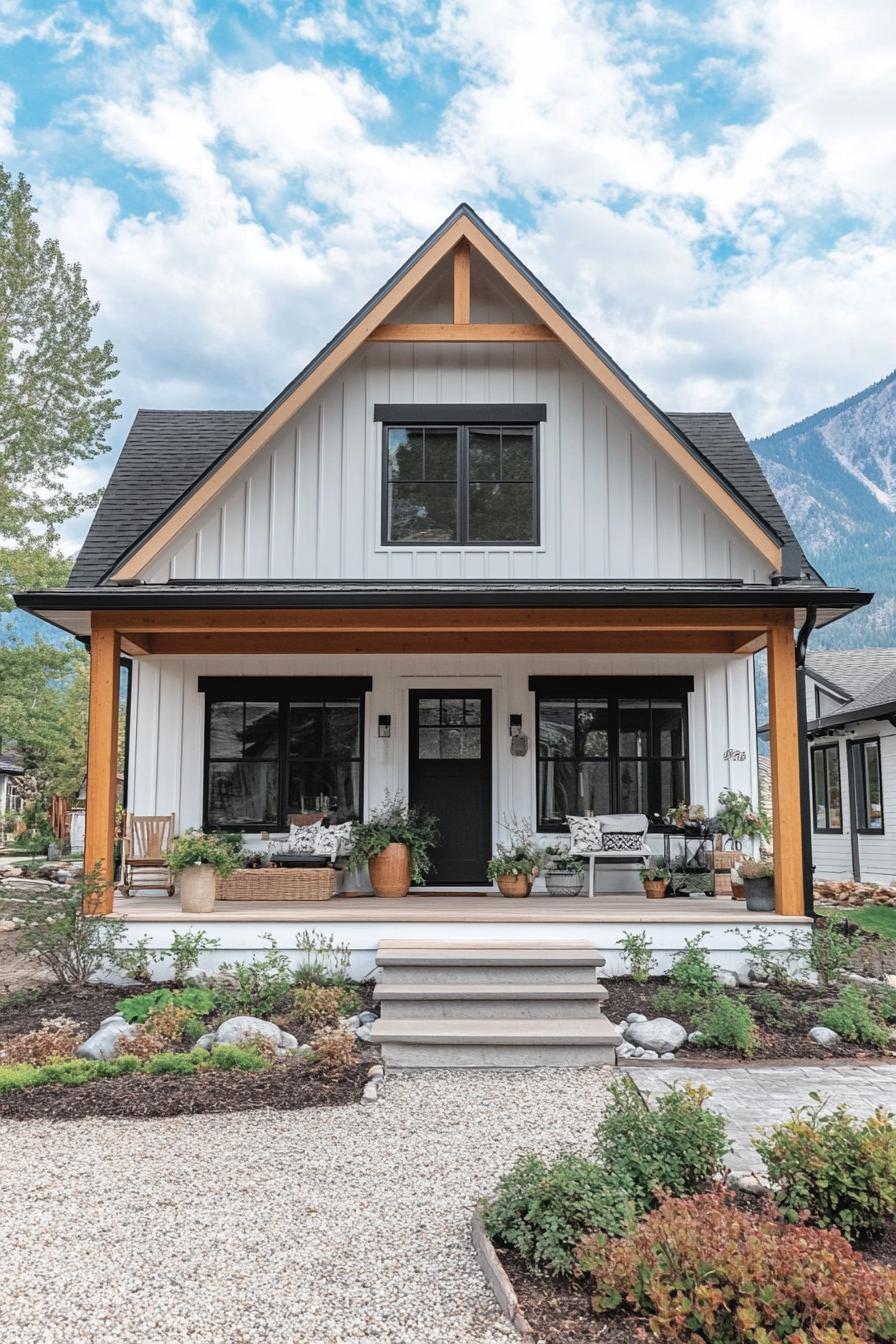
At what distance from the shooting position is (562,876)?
10.3 meters

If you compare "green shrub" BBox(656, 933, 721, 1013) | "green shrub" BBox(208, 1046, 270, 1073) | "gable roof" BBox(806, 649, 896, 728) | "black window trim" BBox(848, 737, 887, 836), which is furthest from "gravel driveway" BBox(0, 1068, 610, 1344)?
"black window trim" BBox(848, 737, 887, 836)

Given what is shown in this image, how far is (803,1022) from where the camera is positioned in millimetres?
7020

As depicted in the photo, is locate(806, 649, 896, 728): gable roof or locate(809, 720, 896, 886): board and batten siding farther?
locate(809, 720, 896, 886): board and batten siding

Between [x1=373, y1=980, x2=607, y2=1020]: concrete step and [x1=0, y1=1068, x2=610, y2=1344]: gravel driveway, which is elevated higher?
[x1=373, y1=980, x2=607, y2=1020]: concrete step

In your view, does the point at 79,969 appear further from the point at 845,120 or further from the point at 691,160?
the point at 845,120

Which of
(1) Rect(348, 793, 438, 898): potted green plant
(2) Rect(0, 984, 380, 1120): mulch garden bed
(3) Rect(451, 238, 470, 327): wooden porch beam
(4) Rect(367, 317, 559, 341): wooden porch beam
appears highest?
(3) Rect(451, 238, 470, 327): wooden porch beam

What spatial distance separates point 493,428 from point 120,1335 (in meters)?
8.56

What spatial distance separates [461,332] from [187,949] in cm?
598

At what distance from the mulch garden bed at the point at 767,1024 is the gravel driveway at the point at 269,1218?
1.06 metres

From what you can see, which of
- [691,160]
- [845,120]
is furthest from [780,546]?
[845,120]

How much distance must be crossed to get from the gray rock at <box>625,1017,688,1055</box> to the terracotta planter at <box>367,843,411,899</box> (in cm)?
357

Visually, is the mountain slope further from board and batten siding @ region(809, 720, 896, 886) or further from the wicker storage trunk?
the wicker storage trunk

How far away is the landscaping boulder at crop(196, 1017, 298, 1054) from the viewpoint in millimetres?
6359

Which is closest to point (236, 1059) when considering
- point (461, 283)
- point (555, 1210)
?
point (555, 1210)
